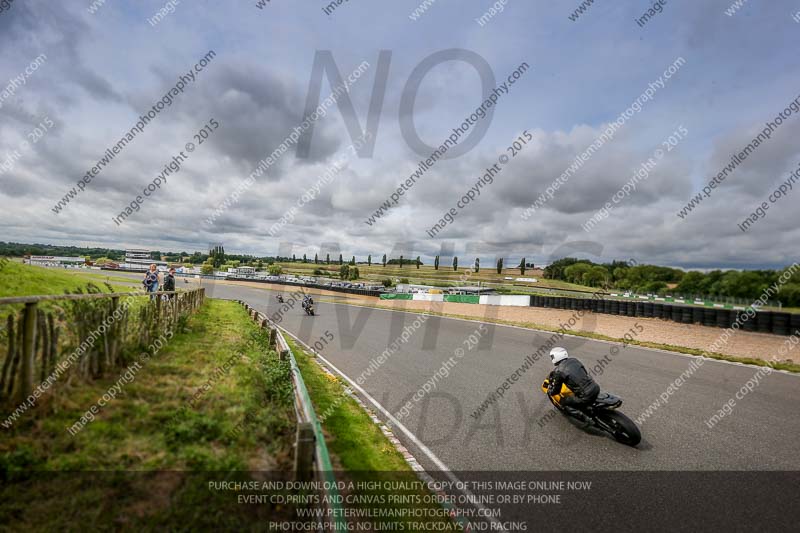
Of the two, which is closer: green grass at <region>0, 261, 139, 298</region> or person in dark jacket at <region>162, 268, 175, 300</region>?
green grass at <region>0, 261, 139, 298</region>

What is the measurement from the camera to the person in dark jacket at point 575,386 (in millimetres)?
6460

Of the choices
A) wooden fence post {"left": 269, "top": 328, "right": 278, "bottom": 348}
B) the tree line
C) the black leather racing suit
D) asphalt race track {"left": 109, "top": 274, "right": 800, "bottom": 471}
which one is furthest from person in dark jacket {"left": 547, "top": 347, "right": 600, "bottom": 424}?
the tree line

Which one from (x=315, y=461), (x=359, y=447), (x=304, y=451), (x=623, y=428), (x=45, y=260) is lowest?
(x=359, y=447)

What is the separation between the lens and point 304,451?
12.8 ft

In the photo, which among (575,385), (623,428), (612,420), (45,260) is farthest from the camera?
(45,260)

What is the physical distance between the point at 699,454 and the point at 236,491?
6072 mm

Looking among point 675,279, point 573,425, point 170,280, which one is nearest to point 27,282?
point 170,280

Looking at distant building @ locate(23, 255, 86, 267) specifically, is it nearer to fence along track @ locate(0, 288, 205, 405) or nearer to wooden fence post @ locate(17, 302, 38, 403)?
fence along track @ locate(0, 288, 205, 405)

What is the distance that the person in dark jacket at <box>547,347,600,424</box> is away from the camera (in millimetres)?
6460

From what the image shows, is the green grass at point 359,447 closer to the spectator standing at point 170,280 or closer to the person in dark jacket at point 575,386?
the person in dark jacket at point 575,386

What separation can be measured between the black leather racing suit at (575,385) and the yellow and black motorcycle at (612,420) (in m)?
0.12

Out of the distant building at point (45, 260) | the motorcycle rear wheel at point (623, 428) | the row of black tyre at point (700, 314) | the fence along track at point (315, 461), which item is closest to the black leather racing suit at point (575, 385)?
the motorcycle rear wheel at point (623, 428)

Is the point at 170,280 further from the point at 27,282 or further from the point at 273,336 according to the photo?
the point at 273,336

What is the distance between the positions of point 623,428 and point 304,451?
4781 mm
